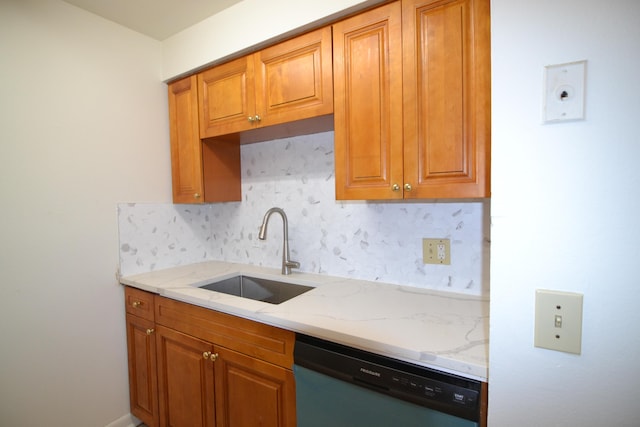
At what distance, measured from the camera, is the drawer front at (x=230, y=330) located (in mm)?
1126

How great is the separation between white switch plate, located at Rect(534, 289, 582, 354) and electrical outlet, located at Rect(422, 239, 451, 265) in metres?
0.73

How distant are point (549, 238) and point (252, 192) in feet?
5.46

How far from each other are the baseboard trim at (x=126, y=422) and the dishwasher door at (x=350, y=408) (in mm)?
1326

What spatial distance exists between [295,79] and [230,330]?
3.75 feet

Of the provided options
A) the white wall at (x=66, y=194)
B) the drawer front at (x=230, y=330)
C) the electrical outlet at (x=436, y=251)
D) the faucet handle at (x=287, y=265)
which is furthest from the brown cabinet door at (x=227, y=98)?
the electrical outlet at (x=436, y=251)

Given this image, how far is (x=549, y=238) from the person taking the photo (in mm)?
620

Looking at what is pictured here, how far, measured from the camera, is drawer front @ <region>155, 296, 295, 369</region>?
3.69 ft

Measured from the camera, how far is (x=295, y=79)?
137 cm

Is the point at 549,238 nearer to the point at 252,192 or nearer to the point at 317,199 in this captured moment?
the point at 317,199

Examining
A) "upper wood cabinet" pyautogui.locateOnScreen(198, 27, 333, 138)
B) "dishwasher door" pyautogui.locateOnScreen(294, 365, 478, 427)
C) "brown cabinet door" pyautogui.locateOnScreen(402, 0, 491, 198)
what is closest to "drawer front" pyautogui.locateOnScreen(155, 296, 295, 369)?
"dishwasher door" pyautogui.locateOnScreen(294, 365, 478, 427)

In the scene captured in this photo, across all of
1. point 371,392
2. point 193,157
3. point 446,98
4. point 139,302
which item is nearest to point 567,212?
point 446,98

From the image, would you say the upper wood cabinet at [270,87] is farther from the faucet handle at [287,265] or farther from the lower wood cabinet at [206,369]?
the lower wood cabinet at [206,369]

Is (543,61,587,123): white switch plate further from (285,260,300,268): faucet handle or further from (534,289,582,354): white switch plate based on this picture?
(285,260,300,268): faucet handle

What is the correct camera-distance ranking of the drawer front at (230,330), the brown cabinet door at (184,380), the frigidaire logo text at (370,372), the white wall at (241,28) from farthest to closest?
the brown cabinet door at (184,380), the white wall at (241,28), the drawer front at (230,330), the frigidaire logo text at (370,372)
